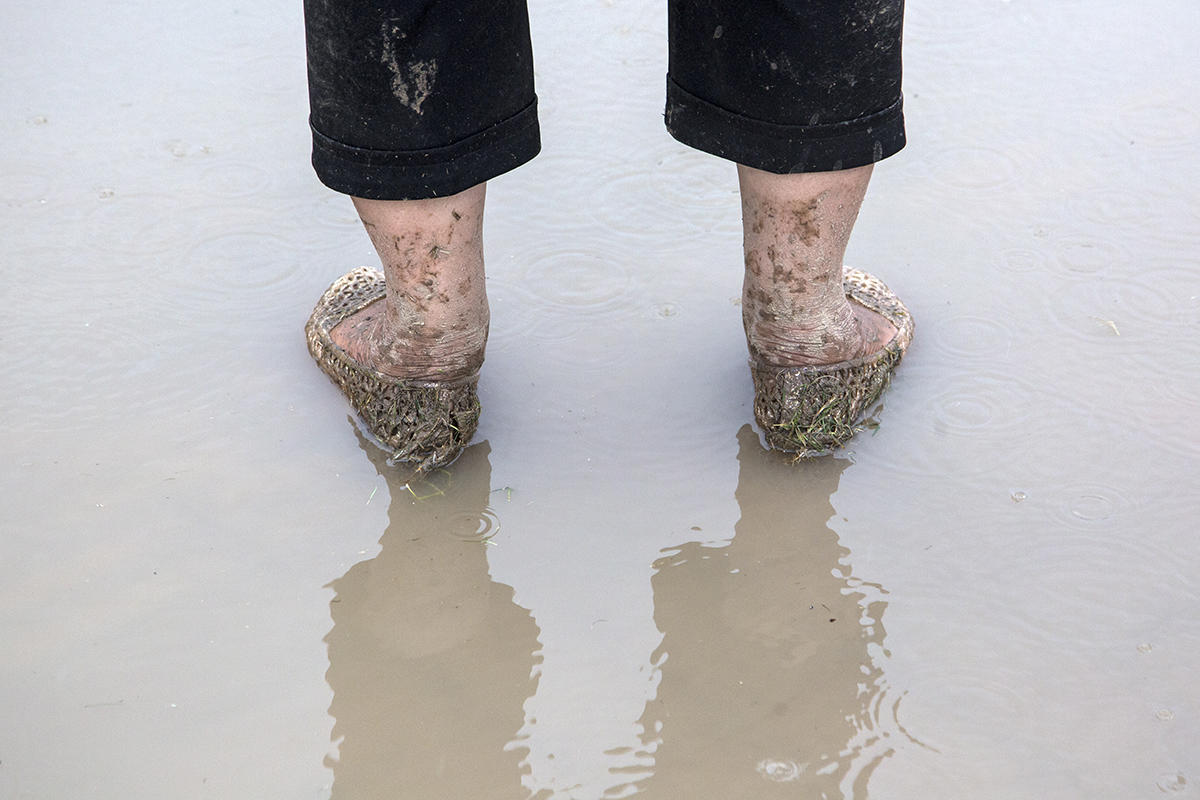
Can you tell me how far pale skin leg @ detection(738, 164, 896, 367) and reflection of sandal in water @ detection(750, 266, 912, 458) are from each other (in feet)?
0.07

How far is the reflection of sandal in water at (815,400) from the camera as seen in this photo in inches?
83.9

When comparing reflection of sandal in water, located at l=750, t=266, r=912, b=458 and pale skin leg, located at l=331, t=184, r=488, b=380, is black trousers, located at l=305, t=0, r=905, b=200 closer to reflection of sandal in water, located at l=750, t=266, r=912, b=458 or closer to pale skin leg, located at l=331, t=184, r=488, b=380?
pale skin leg, located at l=331, t=184, r=488, b=380

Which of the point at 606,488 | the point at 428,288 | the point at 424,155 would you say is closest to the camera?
the point at 424,155

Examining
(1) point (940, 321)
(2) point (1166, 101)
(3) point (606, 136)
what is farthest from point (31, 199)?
(2) point (1166, 101)

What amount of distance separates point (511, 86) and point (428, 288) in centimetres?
38

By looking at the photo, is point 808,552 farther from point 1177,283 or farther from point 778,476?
point 1177,283

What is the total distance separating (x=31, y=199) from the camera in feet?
8.80

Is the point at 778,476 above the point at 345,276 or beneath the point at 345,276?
beneath

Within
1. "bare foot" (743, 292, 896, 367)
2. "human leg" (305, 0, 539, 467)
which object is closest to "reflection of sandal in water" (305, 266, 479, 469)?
"human leg" (305, 0, 539, 467)

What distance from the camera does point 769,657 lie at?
180 cm

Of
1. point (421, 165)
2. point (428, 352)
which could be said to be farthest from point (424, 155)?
point (428, 352)

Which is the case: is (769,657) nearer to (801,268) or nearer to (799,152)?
(801,268)

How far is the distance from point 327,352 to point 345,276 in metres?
0.23

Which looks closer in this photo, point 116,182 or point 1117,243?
point 1117,243
